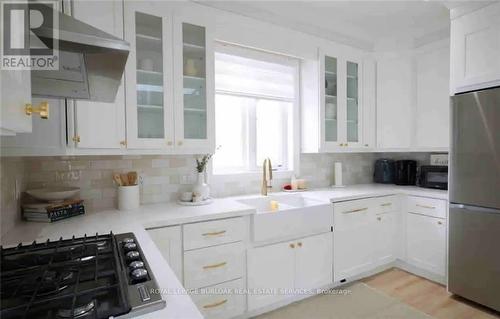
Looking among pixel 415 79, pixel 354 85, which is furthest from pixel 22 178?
pixel 415 79

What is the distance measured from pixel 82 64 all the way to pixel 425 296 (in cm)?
291

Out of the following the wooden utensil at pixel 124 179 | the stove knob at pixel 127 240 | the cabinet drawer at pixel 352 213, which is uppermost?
the wooden utensil at pixel 124 179

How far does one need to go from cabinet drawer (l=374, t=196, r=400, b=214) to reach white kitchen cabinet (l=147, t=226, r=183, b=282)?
1942mm

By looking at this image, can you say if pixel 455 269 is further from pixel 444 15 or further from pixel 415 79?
pixel 444 15

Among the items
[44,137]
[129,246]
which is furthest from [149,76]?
[129,246]

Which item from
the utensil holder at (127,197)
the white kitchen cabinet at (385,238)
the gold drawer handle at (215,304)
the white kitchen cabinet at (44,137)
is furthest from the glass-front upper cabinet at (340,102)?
the white kitchen cabinet at (44,137)

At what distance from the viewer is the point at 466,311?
2076 millimetres

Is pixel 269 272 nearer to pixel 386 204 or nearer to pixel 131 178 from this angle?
pixel 131 178

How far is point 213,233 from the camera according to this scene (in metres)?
1.75

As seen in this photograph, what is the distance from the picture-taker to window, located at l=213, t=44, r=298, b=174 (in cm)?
250

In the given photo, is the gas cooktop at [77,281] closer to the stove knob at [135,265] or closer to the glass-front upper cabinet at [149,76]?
the stove knob at [135,265]

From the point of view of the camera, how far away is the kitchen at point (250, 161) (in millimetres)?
910

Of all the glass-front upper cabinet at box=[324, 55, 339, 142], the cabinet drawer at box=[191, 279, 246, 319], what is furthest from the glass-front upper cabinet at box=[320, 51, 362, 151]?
the cabinet drawer at box=[191, 279, 246, 319]

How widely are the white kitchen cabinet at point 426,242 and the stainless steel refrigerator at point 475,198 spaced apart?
0.78 ft
